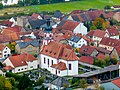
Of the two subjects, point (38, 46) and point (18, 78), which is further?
point (38, 46)

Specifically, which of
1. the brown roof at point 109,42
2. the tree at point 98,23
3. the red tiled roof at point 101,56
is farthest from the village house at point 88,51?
the tree at point 98,23

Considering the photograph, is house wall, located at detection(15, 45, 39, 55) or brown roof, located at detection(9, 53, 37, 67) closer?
brown roof, located at detection(9, 53, 37, 67)

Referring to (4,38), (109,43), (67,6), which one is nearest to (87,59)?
(109,43)

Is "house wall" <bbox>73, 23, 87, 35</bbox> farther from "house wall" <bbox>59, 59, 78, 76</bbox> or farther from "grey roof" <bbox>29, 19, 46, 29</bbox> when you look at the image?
"house wall" <bbox>59, 59, 78, 76</bbox>

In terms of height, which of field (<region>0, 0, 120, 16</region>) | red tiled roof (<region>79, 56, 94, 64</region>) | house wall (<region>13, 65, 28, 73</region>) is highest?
field (<region>0, 0, 120, 16</region>)

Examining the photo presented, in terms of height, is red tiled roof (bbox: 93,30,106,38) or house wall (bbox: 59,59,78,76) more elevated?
red tiled roof (bbox: 93,30,106,38)

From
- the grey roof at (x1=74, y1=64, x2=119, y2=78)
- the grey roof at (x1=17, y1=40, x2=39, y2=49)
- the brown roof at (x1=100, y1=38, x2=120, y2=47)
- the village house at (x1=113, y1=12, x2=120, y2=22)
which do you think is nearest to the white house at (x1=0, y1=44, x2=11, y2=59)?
the grey roof at (x1=17, y1=40, x2=39, y2=49)

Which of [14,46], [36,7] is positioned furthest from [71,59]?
[36,7]

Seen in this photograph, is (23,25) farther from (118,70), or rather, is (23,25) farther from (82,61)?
(118,70)
